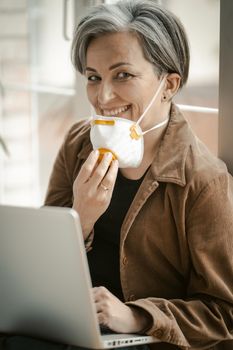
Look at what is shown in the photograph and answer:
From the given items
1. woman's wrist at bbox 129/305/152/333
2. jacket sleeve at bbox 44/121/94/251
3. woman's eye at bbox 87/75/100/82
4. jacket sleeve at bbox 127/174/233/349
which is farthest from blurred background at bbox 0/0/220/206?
woman's wrist at bbox 129/305/152/333

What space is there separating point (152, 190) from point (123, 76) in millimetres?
300

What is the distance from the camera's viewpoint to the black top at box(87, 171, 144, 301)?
169 centimetres

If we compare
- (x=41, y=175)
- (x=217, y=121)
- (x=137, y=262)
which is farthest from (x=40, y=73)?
(x=137, y=262)

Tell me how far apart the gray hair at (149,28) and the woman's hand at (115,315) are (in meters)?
0.60

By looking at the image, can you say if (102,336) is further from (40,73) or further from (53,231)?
(40,73)

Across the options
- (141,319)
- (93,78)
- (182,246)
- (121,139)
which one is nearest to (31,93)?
(93,78)

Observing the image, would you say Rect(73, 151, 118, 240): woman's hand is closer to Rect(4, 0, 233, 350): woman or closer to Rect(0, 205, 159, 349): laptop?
Rect(4, 0, 233, 350): woman

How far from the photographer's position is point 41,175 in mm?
3783

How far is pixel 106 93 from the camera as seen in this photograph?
165 cm

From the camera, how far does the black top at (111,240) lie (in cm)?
169

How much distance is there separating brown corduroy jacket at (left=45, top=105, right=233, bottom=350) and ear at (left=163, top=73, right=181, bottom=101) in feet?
0.13

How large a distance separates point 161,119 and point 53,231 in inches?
24.3

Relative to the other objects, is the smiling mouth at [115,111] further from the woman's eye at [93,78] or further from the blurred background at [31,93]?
the blurred background at [31,93]

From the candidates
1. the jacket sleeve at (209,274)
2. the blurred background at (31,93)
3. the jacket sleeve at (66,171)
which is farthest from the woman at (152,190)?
the blurred background at (31,93)
